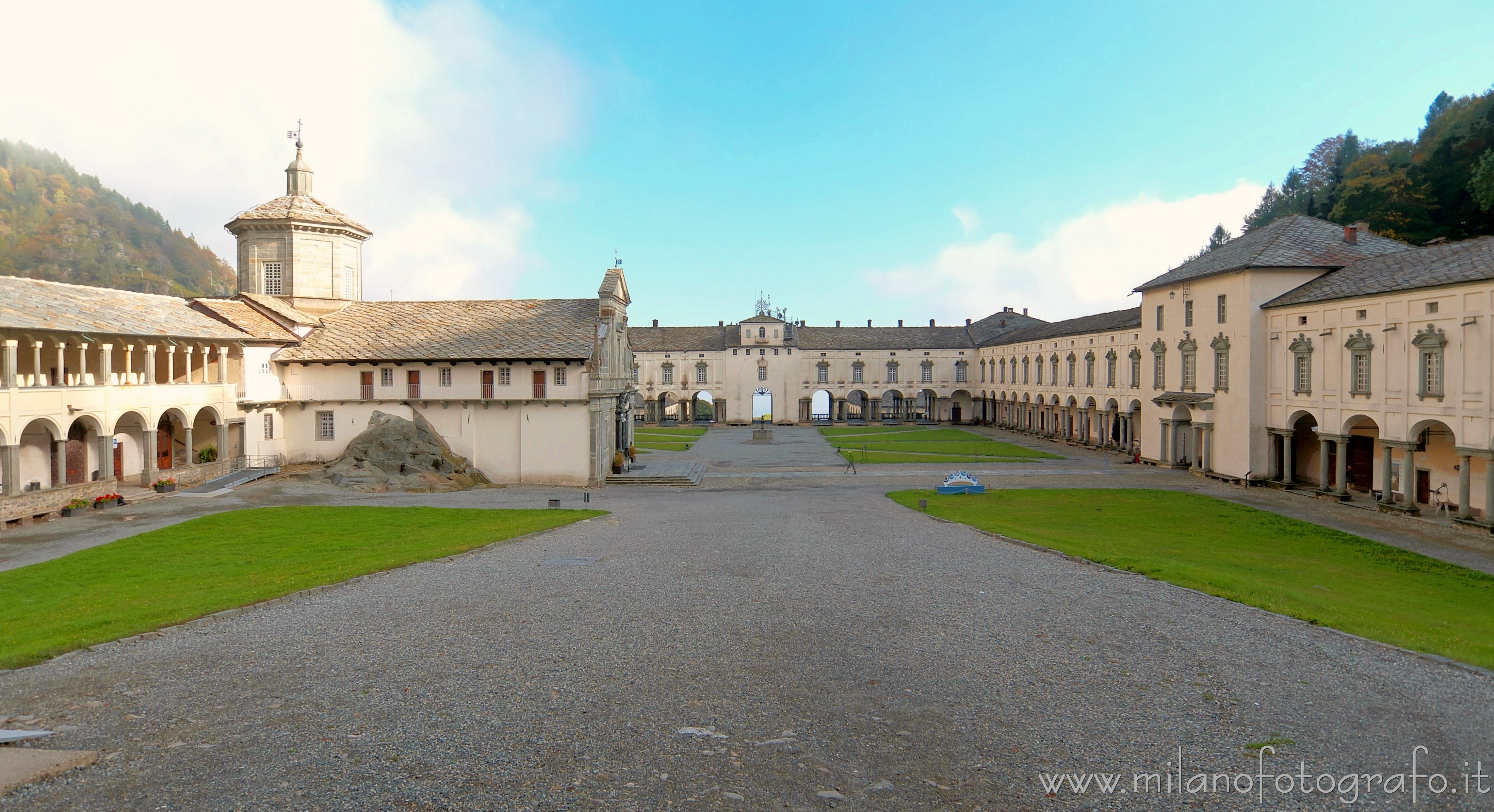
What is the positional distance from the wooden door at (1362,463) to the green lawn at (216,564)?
3329 centimetres

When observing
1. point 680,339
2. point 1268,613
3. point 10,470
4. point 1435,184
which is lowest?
point 1268,613

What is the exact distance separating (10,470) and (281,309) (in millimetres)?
16063

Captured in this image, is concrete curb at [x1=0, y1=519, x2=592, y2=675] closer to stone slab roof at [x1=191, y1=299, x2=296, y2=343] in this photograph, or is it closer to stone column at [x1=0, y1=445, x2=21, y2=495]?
stone column at [x1=0, y1=445, x2=21, y2=495]

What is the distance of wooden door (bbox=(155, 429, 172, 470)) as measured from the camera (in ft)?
119

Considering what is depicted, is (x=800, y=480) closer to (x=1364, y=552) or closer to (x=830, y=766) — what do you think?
(x=1364, y=552)

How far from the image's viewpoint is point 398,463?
3553cm

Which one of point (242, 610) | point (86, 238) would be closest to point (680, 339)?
point (242, 610)

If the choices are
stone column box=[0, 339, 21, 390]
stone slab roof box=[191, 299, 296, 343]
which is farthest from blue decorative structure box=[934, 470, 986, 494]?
stone column box=[0, 339, 21, 390]

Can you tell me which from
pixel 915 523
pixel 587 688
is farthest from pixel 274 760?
pixel 915 523

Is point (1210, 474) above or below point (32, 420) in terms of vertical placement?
below

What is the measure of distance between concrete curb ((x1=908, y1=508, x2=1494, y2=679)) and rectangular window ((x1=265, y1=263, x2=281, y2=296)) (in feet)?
131

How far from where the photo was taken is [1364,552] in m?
23.2

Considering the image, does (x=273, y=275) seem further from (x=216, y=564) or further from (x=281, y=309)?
(x=216, y=564)

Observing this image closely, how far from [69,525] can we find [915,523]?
2851cm
